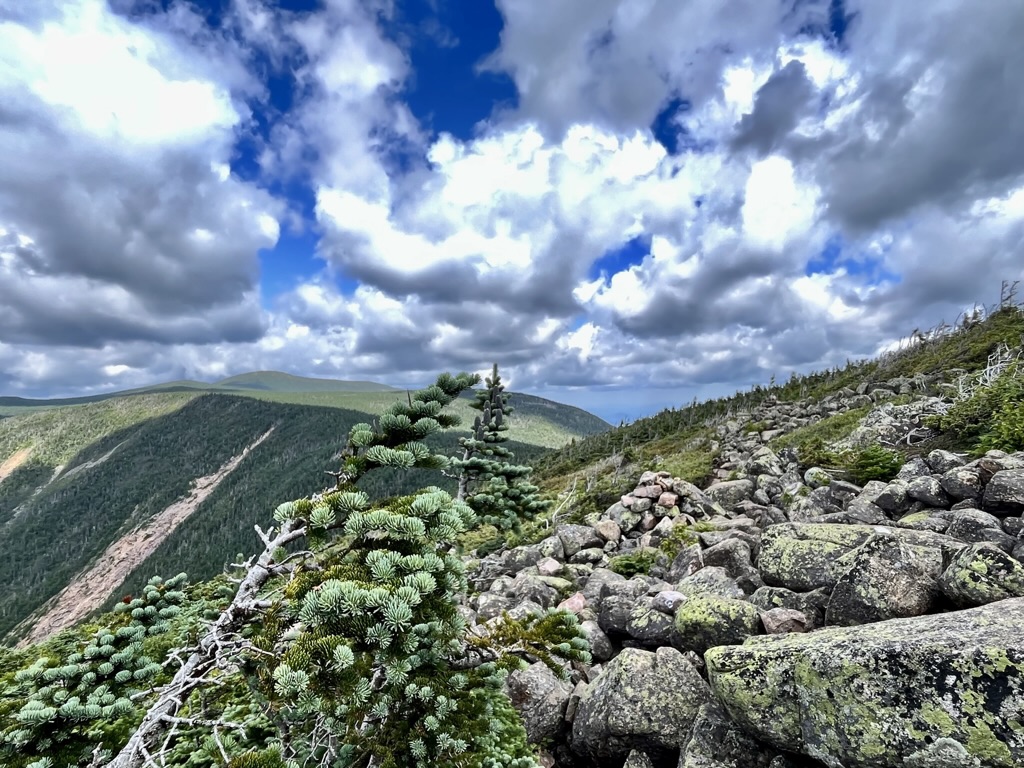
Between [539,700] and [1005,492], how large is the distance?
37.3ft

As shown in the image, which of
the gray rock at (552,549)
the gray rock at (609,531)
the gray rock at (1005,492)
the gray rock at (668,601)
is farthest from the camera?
the gray rock at (609,531)

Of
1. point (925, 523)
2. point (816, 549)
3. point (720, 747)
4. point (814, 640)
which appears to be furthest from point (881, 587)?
point (925, 523)

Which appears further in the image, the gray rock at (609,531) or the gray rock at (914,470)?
the gray rock at (609,531)

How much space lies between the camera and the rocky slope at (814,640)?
4699 mm

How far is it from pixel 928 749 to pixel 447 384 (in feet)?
21.5

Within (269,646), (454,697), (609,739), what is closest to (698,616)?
(609,739)

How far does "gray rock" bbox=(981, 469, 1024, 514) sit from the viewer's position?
1040 centimetres

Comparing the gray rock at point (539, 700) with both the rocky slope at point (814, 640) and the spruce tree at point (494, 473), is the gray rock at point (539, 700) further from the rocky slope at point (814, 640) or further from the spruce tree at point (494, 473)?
the spruce tree at point (494, 473)

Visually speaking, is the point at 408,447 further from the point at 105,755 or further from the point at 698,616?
the point at 698,616

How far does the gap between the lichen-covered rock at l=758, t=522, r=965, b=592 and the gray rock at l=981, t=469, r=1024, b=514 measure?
2.89m

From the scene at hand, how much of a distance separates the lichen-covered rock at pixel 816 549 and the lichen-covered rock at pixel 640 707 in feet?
11.5

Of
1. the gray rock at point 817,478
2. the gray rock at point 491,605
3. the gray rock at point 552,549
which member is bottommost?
the gray rock at point 552,549

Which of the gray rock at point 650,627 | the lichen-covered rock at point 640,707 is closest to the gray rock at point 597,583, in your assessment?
the gray rock at point 650,627

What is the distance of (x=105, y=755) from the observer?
430 cm
